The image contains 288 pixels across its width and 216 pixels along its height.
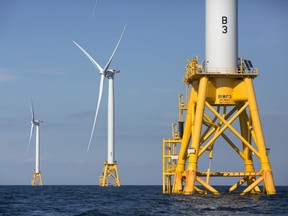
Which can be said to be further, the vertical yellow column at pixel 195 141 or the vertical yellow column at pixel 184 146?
the vertical yellow column at pixel 184 146

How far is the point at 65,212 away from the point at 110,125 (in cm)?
9545

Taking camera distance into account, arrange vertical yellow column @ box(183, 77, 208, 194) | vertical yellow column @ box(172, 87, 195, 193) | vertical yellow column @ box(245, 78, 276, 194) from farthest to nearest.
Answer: vertical yellow column @ box(172, 87, 195, 193)
vertical yellow column @ box(245, 78, 276, 194)
vertical yellow column @ box(183, 77, 208, 194)

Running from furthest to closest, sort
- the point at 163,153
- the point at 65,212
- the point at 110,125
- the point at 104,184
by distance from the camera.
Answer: the point at 104,184, the point at 110,125, the point at 163,153, the point at 65,212

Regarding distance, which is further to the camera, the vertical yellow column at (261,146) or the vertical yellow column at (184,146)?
the vertical yellow column at (184,146)

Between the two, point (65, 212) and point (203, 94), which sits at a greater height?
point (203, 94)

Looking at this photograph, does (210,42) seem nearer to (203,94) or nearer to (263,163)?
(203,94)

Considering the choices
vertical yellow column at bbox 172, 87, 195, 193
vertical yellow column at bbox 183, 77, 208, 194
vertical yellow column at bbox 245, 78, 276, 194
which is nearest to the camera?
vertical yellow column at bbox 183, 77, 208, 194

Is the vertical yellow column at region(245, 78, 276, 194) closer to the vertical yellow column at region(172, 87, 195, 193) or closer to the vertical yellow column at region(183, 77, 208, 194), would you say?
the vertical yellow column at region(183, 77, 208, 194)

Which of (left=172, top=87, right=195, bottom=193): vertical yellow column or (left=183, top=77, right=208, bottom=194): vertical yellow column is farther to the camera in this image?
(left=172, top=87, right=195, bottom=193): vertical yellow column

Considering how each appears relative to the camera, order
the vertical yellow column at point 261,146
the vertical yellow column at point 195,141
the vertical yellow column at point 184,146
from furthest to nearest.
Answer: the vertical yellow column at point 184,146 → the vertical yellow column at point 261,146 → the vertical yellow column at point 195,141

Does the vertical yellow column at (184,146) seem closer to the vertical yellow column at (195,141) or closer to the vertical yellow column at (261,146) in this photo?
the vertical yellow column at (195,141)

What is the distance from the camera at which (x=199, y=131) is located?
74.4 m

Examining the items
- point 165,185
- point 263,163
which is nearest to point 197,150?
point 263,163

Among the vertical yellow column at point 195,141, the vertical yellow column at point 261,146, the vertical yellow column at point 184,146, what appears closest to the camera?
the vertical yellow column at point 195,141
